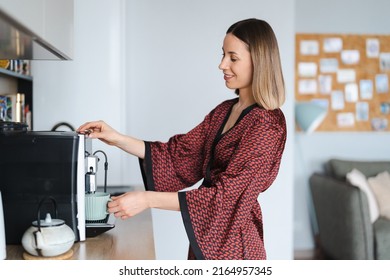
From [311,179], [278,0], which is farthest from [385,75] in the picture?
[278,0]

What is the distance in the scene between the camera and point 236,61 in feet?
3.57

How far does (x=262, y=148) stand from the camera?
105 cm

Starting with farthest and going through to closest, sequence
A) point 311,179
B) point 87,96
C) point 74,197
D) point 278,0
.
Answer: point 311,179, point 278,0, point 87,96, point 74,197

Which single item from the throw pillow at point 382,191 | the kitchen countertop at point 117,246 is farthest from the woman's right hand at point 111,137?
the throw pillow at point 382,191

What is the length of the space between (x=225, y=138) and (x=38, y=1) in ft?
1.48

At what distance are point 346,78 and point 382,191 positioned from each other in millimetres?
673

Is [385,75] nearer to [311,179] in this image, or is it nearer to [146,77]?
[311,179]

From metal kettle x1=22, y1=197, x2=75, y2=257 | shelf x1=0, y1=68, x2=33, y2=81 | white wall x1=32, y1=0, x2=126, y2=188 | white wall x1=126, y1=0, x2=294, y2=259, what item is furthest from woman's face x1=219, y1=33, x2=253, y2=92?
white wall x1=126, y1=0, x2=294, y2=259

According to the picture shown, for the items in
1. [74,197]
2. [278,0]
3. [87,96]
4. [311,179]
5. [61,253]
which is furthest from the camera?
[311,179]

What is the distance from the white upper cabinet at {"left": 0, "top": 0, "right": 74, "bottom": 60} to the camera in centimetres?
82

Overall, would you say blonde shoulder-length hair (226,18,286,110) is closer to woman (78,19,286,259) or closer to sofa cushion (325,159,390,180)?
woman (78,19,286,259)

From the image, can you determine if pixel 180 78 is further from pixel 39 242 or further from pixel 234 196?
pixel 39 242

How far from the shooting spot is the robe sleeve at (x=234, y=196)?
1.04 m

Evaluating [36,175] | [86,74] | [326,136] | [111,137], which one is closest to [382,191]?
[326,136]
